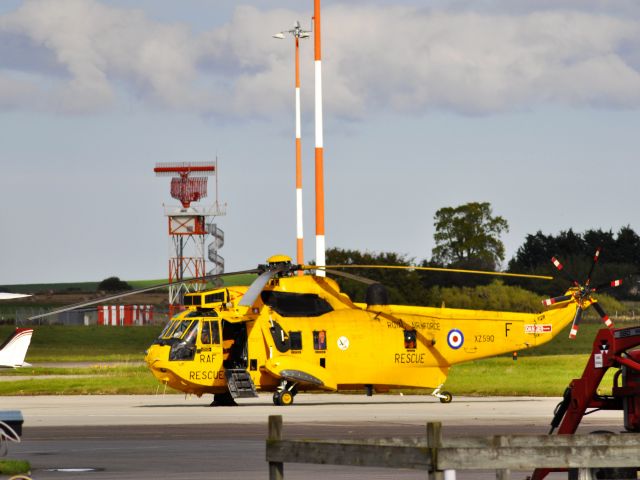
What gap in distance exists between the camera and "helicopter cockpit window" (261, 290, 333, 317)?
34.7 metres

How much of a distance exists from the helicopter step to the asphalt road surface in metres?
0.44

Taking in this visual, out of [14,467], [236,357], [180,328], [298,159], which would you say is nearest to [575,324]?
[236,357]

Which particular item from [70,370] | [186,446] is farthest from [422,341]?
[70,370]

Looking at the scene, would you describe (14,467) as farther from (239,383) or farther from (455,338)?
(455,338)

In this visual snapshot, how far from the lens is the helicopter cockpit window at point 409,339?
36.0 meters

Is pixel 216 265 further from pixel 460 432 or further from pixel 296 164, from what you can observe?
pixel 460 432

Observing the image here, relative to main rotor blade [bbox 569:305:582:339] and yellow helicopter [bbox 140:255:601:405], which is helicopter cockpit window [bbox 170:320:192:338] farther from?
main rotor blade [bbox 569:305:582:339]

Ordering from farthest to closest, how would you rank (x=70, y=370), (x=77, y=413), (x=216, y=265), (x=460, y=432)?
(x=216, y=265), (x=70, y=370), (x=77, y=413), (x=460, y=432)

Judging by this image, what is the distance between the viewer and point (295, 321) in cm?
3500

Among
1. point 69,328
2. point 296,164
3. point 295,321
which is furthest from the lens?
point 69,328

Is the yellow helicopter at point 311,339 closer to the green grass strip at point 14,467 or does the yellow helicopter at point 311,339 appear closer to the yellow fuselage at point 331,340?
the yellow fuselage at point 331,340

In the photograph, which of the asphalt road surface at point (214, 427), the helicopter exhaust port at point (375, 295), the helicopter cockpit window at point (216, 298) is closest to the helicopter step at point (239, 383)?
the asphalt road surface at point (214, 427)

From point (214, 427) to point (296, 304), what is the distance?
7.99m

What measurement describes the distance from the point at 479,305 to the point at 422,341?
2311 inches
